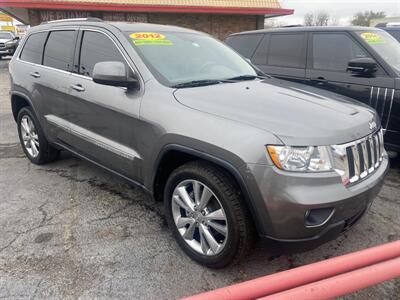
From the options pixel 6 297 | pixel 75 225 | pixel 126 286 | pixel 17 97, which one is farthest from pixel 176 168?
pixel 17 97

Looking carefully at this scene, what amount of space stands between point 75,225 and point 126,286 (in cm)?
102

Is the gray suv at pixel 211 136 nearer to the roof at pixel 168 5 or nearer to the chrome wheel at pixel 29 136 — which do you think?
the chrome wheel at pixel 29 136

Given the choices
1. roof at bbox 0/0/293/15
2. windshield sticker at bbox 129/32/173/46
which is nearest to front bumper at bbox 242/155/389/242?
windshield sticker at bbox 129/32/173/46

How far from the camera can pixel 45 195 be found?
12.9 ft

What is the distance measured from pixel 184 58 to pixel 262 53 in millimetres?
2818

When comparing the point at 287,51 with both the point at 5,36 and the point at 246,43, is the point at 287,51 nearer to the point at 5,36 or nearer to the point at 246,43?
the point at 246,43

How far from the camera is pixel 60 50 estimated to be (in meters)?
4.02

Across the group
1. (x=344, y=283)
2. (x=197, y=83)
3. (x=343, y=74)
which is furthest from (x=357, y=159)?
(x=343, y=74)

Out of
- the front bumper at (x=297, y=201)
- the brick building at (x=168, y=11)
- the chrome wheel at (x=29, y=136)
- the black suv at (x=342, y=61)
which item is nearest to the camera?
the front bumper at (x=297, y=201)

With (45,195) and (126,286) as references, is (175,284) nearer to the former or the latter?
(126,286)

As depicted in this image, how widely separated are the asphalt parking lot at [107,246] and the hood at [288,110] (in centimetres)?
80

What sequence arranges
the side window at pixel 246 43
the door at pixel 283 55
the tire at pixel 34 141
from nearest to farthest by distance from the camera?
the tire at pixel 34 141 < the door at pixel 283 55 < the side window at pixel 246 43

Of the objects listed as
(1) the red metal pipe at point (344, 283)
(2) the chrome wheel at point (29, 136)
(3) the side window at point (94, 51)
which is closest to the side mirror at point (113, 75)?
(3) the side window at point (94, 51)

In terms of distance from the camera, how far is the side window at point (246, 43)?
19.5ft
